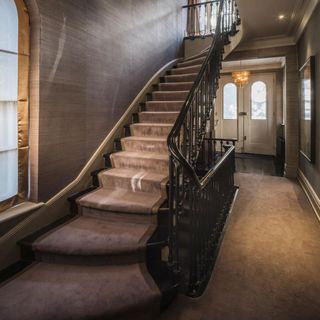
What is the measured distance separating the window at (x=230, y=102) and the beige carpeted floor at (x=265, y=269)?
5422 millimetres

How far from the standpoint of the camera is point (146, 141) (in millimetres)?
3504

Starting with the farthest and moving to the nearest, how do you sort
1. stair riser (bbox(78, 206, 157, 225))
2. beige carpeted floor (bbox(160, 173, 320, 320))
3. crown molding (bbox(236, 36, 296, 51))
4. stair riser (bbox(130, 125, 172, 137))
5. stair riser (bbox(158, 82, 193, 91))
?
crown molding (bbox(236, 36, 296, 51))
stair riser (bbox(158, 82, 193, 91))
stair riser (bbox(130, 125, 172, 137))
stair riser (bbox(78, 206, 157, 225))
beige carpeted floor (bbox(160, 173, 320, 320))

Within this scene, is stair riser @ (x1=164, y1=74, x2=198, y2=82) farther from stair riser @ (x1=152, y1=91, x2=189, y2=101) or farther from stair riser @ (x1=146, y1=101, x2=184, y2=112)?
stair riser @ (x1=146, y1=101, x2=184, y2=112)

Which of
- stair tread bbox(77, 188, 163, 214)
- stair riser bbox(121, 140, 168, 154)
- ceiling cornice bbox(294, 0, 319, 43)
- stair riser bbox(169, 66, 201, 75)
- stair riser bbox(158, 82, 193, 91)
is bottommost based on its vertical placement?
stair tread bbox(77, 188, 163, 214)

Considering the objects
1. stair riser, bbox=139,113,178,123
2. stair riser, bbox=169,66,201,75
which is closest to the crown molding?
stair riser, bbox=169,66,201,75

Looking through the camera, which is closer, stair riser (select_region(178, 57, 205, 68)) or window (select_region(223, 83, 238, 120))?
stair riser (select_region(178, 57, 205, 68))

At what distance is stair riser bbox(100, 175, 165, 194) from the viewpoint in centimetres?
282

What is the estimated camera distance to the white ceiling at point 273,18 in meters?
3.73

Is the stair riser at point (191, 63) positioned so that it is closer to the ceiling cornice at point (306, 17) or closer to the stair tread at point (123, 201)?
the ceiling cornice at point (306, 17)

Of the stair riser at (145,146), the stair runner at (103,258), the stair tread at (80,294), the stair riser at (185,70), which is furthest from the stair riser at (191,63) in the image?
the stair tread at (80,294)

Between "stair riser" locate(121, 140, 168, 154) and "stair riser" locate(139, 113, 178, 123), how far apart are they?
0.59m

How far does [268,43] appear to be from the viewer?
549 cm

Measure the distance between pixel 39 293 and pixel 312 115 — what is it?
3884 mm

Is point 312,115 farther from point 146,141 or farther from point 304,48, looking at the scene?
point 146,141
